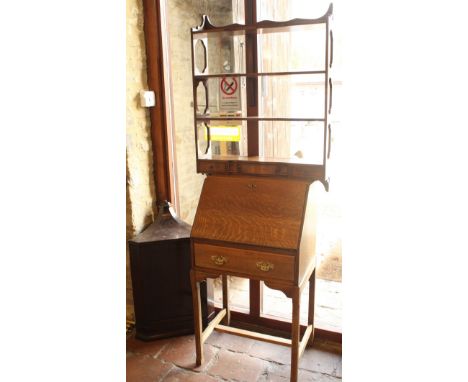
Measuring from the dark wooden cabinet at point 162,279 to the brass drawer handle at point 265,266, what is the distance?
63 cm

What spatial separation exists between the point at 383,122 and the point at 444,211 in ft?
0.50

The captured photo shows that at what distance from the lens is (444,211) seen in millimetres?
550

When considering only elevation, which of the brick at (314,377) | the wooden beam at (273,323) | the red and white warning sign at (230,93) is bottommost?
the brick at (314,377)

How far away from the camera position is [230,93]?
2141 mm

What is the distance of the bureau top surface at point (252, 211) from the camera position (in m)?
1.87

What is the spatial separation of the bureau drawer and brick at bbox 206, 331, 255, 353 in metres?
0.69

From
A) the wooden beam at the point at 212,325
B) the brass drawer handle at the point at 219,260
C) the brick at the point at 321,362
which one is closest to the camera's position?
the brass drawer handle at the point at 219,260

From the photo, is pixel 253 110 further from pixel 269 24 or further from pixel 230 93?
pixel 269 24

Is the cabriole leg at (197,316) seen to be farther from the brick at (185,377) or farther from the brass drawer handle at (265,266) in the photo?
the brass drawer handle at (265,266)

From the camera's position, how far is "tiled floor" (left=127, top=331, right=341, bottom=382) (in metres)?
2.18

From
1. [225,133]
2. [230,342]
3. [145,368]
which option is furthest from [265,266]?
[145,368]

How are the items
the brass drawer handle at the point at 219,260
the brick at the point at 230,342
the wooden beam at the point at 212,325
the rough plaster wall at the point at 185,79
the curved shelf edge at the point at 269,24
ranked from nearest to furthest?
the curved shelf edge at the point at 269,24, the brass drawer handle at the point at 219,260, the wooden beam at the point at 212,325, the brick at the point at 230,342, the rough plaster wall at the point at 185,79

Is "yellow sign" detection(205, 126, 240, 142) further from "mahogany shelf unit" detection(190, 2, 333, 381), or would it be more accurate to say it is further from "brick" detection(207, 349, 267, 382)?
"brick" detection(207, 349, 267, 382)

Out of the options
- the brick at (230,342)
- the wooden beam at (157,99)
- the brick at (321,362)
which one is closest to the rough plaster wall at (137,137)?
the wooden beam at (157,99)
